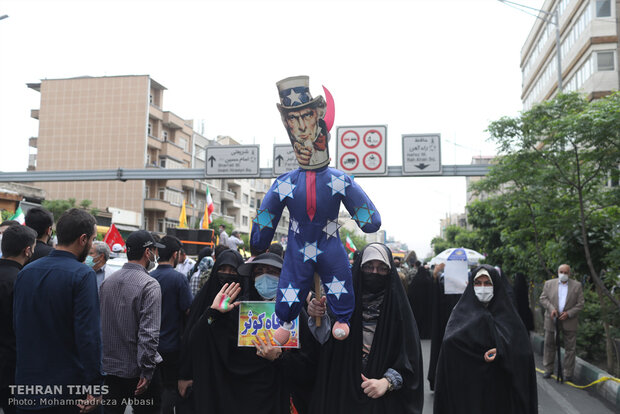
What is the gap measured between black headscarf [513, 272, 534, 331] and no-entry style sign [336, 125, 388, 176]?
4726mm

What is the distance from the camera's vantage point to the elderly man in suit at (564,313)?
9.34 m

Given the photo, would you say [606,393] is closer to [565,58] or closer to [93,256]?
[93,256]

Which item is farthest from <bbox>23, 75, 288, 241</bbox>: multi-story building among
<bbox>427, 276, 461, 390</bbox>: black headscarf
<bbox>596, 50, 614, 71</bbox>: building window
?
<bbox>427, 276, 461, 390</bbox>: black headscarf

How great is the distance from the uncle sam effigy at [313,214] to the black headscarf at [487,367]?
1.98 meters

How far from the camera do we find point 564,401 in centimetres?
794

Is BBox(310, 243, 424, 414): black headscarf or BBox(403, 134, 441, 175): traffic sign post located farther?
BBox(403, 134, 441, 175): traffic sign post

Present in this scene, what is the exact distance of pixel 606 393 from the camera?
8109mm

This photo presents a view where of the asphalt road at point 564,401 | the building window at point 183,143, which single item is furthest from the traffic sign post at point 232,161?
the building window at point 183,143

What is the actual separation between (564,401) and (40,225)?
280 inches

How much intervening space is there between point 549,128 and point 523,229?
124 inches

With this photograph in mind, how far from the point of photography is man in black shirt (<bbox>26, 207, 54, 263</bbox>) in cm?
528

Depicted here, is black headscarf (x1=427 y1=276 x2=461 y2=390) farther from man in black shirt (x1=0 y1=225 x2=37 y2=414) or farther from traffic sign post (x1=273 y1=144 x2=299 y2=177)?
traffic sign post (x1=273 y1=144 x2=299 y2=177)

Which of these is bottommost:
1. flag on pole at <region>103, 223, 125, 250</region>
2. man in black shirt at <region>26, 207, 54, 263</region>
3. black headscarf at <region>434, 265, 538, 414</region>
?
black headscarf at <region>434, 265, 538, 414</region>

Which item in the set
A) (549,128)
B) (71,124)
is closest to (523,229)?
(549,128)
